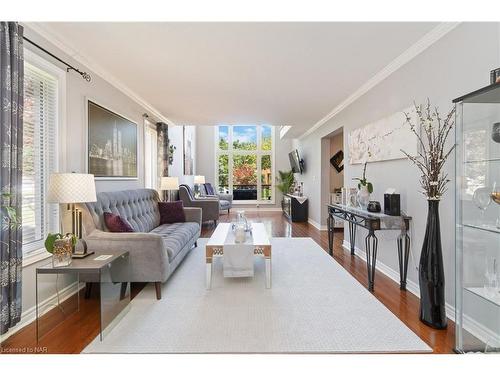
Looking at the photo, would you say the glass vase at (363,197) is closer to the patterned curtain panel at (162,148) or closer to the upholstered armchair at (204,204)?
the upholstered armchair at (204,204)

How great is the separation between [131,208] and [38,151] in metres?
1.40

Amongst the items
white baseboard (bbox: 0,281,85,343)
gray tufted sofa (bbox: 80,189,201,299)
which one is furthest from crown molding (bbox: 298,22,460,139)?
white baseboard (bbox: 0,281,85,343)

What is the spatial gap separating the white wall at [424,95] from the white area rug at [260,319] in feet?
2.51

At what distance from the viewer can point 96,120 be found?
323 centimetres

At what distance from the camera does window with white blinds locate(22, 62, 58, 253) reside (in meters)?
2.29

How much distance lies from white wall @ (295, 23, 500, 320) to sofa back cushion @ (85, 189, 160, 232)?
322 centimetres

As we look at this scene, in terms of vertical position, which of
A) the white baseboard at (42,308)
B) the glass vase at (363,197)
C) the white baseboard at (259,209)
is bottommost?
the white baseboard at (42,308)

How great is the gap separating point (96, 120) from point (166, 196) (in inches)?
118

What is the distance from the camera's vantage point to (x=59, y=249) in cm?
204

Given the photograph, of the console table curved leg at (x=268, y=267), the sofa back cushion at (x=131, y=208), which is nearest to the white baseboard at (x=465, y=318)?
the console table curved leg at (x=268, y=267)

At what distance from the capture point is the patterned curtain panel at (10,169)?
1845 mm

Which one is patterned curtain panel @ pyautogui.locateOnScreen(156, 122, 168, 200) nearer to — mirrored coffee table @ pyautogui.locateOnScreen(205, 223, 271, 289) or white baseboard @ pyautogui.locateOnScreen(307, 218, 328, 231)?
mirrored coffee table @ pyautogui.locateOnScreen(205, 223, 271, 289)

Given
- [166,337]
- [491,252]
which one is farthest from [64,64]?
[491,252]
